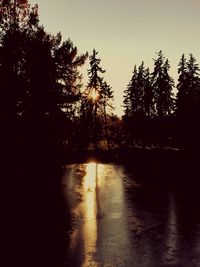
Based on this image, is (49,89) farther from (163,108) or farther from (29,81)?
(163,108)

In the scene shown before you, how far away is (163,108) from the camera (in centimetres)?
6166

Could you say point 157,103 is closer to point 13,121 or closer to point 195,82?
point 195,82

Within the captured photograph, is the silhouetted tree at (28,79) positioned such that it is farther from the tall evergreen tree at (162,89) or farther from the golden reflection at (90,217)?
the tall evergreen tree at (162,89)

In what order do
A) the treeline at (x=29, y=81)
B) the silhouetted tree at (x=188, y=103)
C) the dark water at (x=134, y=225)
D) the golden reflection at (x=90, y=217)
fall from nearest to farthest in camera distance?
the dark water at (x=134, y=225) < the golden reflection at (x=90, y=217) < the treeline at (x=29, y=81) < the silhouetted tree at (x=188, y=103)

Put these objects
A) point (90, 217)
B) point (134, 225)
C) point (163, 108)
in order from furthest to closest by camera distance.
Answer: point (163, 108) < point (90, 217) < point (134, 225)

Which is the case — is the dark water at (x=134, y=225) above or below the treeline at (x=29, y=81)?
below

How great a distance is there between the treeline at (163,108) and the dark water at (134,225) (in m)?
21.6

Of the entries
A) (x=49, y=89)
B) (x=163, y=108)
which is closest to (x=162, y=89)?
(x=163, y=108)

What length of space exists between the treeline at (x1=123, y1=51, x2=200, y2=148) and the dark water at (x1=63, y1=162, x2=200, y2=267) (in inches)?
850

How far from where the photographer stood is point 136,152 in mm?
48750

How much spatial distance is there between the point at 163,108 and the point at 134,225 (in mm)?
49460

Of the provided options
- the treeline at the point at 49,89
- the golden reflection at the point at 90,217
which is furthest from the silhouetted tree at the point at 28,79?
the golden reflection at the point at 90,217

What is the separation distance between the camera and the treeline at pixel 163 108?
1812 inches

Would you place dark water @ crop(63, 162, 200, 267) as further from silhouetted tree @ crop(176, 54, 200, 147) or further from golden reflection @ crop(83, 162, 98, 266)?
silhouetted tree @ crop(176, 54, 200, 147)
